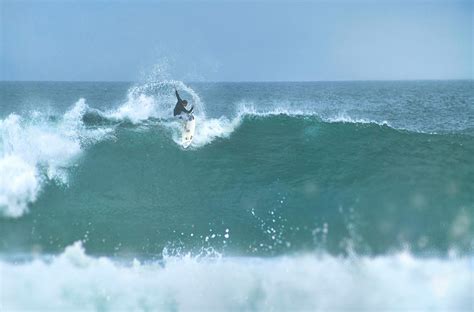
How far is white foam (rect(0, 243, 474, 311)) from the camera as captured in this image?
756 cm

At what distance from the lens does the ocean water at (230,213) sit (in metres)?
7.81

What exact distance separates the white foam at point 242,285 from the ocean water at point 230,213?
0.03m

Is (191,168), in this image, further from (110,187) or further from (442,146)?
(442,146)

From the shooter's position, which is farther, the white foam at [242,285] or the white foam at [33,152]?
the white foam at [33,152]

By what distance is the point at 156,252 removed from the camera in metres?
9.72

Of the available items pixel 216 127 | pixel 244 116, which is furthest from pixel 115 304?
pixel 244 116

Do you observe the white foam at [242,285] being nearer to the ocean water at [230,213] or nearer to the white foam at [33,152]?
the ocean water at [230,213]

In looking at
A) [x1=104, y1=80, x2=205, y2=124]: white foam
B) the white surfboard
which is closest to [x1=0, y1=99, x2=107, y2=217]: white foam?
[x1=104, y1=80, x2=205, y2=124]: white foam

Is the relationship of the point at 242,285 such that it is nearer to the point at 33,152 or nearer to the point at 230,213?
the point at 230,213

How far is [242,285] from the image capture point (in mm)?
7906

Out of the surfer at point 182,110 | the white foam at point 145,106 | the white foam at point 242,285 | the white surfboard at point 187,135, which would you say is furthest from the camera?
the white foam at point 145,106

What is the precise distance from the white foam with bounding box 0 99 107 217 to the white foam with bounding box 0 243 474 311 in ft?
7.05

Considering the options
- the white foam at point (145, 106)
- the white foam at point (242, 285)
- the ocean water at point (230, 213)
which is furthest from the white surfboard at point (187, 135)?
the white foam at point (242, 285)

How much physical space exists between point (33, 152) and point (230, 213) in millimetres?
4321
